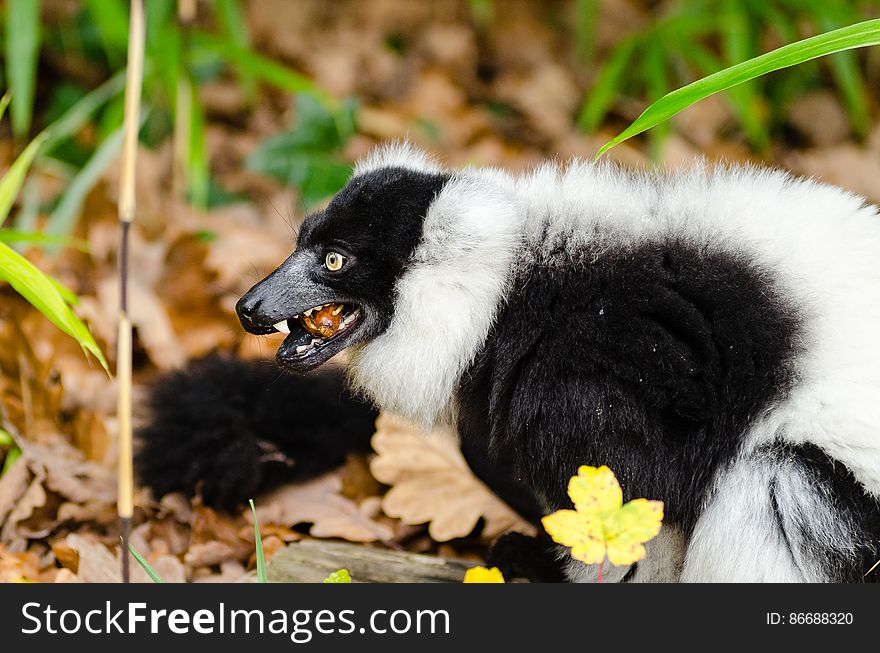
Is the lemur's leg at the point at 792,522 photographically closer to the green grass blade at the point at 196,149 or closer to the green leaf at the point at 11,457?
→ the green leaf at the point at 11,457

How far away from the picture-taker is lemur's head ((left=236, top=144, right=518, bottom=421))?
8.31ft

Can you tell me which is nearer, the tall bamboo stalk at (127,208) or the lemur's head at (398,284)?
the tall bamboo stalk at (127,208)

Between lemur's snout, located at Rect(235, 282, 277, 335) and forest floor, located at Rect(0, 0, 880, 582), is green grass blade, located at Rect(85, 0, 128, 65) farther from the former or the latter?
lemur's snout, located at Rect(235, 282, 277, 335)

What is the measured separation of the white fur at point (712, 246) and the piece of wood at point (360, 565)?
0.54m

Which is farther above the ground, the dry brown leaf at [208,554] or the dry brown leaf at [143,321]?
the dry brown leaf at [143,321]

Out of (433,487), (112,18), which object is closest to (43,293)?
(433,487)

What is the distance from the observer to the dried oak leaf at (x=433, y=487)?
3.34 meters

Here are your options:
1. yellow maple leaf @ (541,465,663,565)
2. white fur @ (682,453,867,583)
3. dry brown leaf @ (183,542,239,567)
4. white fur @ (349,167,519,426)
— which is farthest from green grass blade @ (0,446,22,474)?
white fur @ (682,453,867,583)

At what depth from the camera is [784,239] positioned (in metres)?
2.47

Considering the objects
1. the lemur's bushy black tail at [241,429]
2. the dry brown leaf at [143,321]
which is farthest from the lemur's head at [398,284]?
the dry brown leaf at [143,321]

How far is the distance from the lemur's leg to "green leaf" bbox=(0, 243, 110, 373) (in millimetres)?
1645

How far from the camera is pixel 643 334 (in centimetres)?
242

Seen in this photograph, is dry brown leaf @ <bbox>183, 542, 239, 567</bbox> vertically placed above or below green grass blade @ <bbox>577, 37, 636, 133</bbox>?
below
